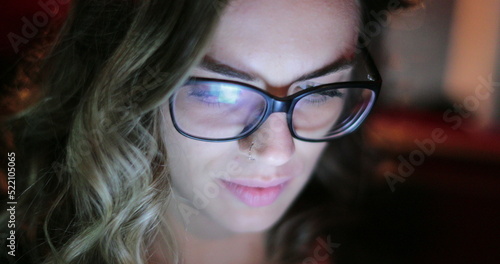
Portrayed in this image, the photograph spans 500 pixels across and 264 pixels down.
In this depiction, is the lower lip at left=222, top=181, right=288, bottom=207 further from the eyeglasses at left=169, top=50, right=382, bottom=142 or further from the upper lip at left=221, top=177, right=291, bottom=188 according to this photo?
the eyeglasses at left=169, top=50, right=382, bottom=142

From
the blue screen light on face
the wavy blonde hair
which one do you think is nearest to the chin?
the wavy blonde hair

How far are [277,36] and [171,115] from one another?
0.66 ft

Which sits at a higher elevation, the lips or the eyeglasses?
the eyeglasses

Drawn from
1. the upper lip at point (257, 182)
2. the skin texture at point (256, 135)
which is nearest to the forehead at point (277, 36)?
the skin texture at point (256, 135)

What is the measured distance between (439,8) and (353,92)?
0.27 metres

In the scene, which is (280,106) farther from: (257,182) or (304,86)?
(257,182)

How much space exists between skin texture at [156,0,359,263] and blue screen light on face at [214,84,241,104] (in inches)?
0.6

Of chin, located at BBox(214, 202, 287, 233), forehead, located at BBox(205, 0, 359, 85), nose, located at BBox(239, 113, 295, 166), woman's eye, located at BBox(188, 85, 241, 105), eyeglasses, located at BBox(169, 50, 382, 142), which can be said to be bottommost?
chin, located at BBox(214, 202, 287, 233)

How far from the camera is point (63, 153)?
710 millimetres

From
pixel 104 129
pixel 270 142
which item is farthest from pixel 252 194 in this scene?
pixel 104 129

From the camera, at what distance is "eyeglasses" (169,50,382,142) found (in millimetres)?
629

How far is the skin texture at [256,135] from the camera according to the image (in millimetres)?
622

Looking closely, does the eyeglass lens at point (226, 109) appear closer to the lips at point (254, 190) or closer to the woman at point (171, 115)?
the woman at point (171, 115)

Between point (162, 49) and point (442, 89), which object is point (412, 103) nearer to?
point (442, 89)
